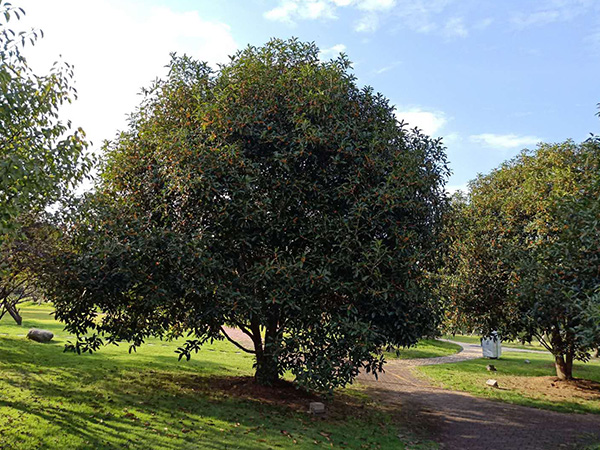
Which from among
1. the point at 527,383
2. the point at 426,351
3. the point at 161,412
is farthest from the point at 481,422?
the point at 426,351

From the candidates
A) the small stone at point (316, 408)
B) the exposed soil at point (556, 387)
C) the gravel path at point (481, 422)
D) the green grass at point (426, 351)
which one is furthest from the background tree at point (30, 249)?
the green grass at point (426, 351)

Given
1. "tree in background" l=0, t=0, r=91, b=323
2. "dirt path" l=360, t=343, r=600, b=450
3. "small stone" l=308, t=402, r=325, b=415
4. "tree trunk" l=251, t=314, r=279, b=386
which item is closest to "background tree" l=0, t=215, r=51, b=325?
"tree in background" l=0, t=0, r=91, b=323

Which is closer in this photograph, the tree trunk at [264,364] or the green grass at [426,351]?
the tree trunk at [264,364]

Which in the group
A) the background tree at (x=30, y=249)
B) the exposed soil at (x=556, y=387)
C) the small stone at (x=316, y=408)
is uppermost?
the background tree at (x=30, y=249)

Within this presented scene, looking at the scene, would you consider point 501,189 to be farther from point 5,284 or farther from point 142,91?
point 5,284

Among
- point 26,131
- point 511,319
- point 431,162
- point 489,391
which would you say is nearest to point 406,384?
point 489,391

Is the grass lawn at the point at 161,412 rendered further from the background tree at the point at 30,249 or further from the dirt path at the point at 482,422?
the background tree at the point at 30,249

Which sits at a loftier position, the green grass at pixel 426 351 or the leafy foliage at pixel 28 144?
the leafy foliage at pixel 28 144

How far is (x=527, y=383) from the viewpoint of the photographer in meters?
23.1

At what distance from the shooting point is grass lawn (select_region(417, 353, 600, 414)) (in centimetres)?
1875

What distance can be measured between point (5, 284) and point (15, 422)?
18.6ft

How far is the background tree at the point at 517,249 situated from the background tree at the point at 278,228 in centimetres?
452

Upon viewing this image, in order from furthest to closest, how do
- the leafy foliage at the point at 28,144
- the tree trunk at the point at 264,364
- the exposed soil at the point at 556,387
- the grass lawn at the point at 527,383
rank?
the exposed soil at the point at 556,387 → the grass lawn at the point at 527,383 → the tree trunk at the point at 264,364 → the leafy foliage at the point at 28,144

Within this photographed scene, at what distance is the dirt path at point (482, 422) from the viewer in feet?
42.8
